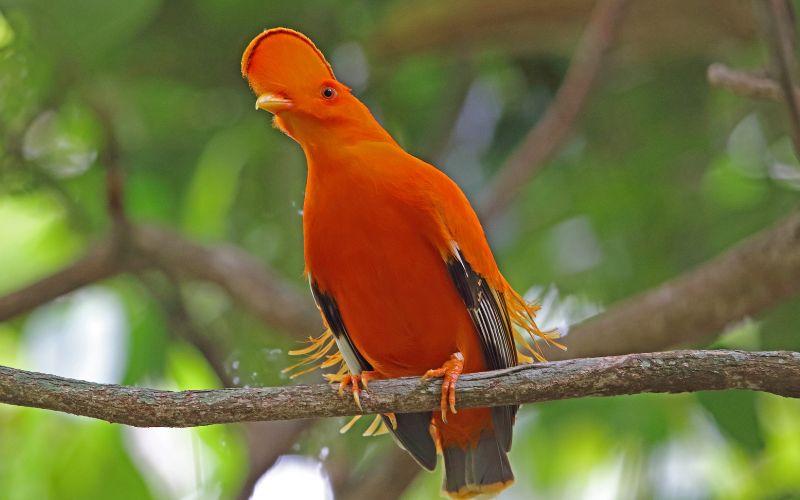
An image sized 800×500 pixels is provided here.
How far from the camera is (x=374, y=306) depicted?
11.4ft

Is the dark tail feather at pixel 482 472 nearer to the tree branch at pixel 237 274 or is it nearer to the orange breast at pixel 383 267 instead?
the orange breast at pixel 383 267

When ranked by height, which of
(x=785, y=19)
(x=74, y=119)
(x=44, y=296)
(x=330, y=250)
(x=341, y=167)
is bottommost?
(x=44, y=296)

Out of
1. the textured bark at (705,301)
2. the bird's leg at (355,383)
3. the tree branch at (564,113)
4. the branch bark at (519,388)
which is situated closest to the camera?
the branch bark at (519,388)

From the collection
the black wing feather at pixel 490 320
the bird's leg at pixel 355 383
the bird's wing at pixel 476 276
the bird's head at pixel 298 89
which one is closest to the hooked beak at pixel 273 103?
the bird's head at pixel 298 89

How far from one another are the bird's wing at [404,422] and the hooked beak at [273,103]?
75 cm

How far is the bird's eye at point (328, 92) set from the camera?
3.47 meters

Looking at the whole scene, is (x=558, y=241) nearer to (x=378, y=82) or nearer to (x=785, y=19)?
(x=378, y=82)

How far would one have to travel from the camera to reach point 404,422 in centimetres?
379

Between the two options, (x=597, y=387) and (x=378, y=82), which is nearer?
(x=597, y=387)

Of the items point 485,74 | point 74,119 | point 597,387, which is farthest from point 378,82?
point 597,387

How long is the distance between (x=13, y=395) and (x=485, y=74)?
458cm

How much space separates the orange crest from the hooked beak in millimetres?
34

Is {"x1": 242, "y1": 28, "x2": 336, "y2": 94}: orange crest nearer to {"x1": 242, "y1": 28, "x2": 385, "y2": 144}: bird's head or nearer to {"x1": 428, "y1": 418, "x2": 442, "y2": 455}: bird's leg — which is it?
{"x1": 242, "y1": 28, "x2": 385, "y2": 144}: bird's head

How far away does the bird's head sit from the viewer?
3246 millimetres
